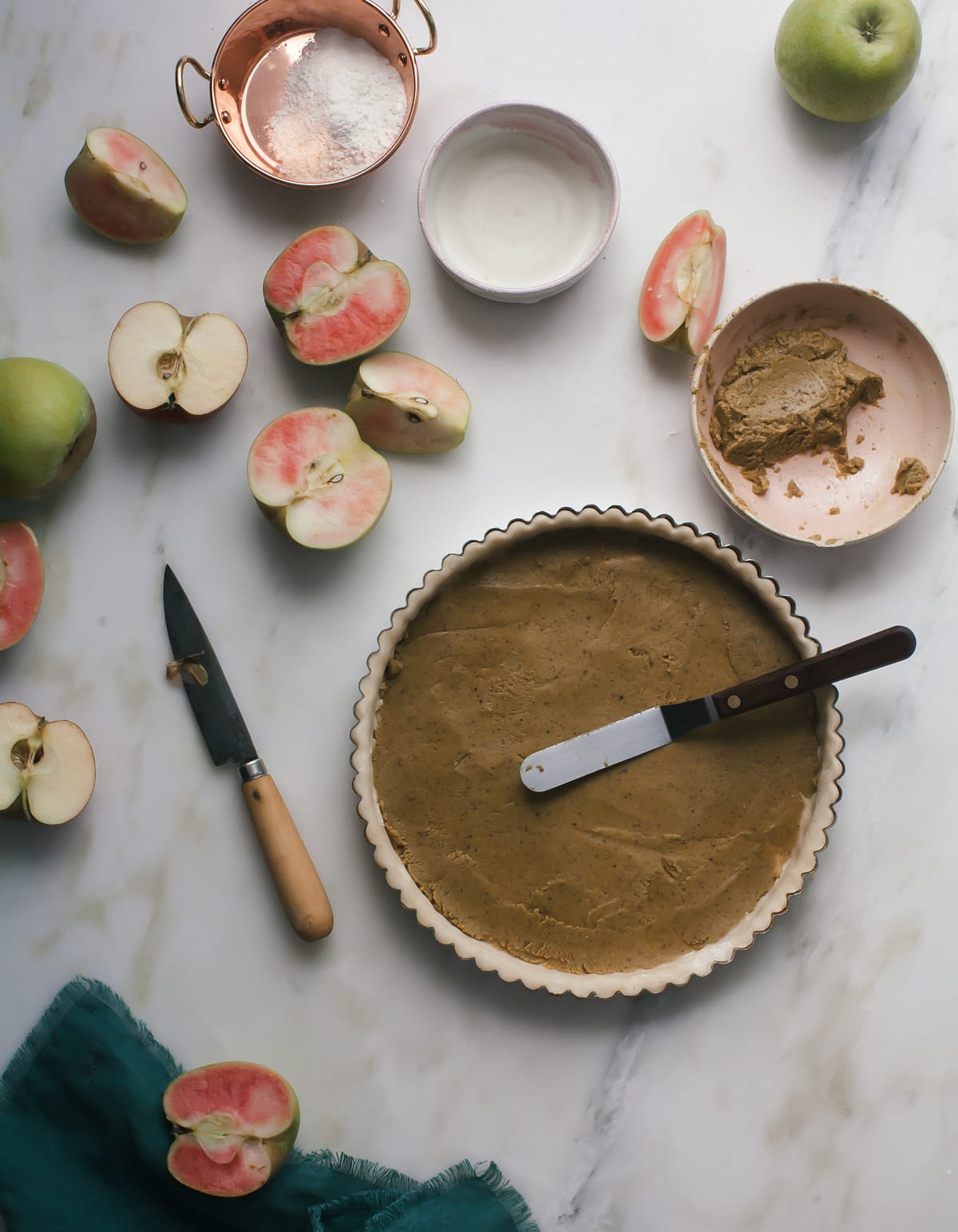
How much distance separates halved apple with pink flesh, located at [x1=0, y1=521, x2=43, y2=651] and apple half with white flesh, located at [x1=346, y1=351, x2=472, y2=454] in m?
0.54

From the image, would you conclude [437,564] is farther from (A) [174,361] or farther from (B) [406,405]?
(A) [174,361]

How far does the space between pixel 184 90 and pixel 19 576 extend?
0.82 m

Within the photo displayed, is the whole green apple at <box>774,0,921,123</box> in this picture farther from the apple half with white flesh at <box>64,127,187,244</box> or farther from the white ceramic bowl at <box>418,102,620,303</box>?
the apple half with white flesh at <box>64,127,187,244</box>

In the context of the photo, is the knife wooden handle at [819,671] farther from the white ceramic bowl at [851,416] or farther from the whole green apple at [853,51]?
the whole green apple at [853,51]

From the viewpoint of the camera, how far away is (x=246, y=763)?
159 cm

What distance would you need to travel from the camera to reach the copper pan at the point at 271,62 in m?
1.61

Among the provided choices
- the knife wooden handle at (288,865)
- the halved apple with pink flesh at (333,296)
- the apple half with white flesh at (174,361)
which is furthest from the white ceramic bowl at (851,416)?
the knife wooden handle at (288,865)

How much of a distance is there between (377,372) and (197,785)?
27.8 inches

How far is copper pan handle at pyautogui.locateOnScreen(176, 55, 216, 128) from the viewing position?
1590 millimetres

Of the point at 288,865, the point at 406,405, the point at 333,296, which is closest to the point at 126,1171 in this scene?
the point at 288,865

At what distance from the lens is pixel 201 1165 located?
1516 millimetres

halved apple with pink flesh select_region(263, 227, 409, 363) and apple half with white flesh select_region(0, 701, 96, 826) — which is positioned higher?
halved apple with pink flesh select_region(263, 227, 409, 363)

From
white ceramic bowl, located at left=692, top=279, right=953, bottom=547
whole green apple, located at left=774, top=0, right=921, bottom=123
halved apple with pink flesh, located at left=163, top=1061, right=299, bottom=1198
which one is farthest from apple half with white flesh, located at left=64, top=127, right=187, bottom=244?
halved apple with pink flesh, located at left=163, top=1061, right=299, bottom=1198

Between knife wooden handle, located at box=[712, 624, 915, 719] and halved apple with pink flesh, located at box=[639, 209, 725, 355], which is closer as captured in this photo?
knife wooden handle, located at box=[712, 624, 915, 719]
